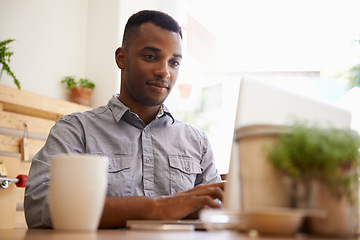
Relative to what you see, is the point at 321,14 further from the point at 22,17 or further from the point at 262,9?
the point at 22,17

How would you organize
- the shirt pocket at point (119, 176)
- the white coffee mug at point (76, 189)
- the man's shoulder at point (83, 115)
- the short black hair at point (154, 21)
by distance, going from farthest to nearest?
the short black hair at point (154, 21)
the man's shoulder at point (83, 115)
the shirt pocket at point (119, 176)
the white coffee mug at point (76, 189)

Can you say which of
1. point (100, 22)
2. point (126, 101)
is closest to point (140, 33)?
point (126, 101)

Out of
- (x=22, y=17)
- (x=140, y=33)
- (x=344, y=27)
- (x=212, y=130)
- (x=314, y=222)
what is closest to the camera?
(x=314, y=222)

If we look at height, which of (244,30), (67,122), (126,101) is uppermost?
(244,30)

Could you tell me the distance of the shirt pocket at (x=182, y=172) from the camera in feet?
5.25

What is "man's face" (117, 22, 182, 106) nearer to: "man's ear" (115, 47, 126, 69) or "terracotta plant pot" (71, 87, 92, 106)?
"man's ear" (115, 47, 126, 69)

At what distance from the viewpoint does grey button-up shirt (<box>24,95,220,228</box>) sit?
147 cm

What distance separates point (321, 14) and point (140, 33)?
2565 millimetres

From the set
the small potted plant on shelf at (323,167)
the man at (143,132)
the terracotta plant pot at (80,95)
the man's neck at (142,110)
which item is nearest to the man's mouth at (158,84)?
the man at (143,132)

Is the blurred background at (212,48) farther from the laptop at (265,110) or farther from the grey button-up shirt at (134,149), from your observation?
the laptop at (265,110)

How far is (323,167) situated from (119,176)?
0.99 meters

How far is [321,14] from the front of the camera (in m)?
3.73

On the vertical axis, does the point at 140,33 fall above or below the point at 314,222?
above

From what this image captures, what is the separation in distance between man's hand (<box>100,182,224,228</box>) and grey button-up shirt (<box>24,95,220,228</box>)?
0.34 m
